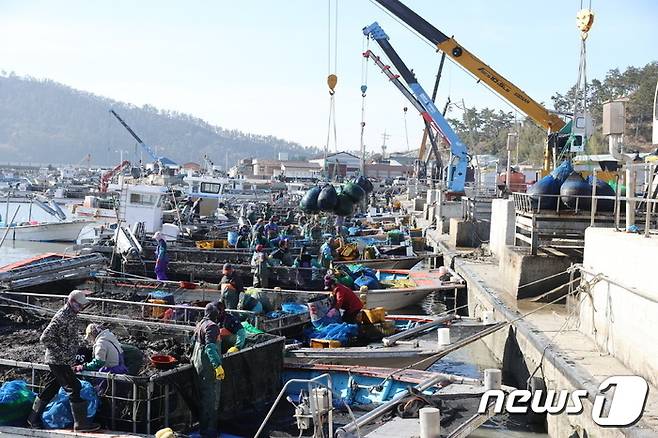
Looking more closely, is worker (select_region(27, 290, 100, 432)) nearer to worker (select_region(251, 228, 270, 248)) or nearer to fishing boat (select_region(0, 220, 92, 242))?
worker (select_region(251, 228, 270, 248))

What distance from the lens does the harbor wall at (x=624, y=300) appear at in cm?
855

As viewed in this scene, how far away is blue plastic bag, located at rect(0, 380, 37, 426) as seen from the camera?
806cm

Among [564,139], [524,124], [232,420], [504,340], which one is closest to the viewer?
[232,420]

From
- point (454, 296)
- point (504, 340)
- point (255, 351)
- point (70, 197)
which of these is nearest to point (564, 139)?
point (454, 296)

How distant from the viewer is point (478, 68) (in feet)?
97.5

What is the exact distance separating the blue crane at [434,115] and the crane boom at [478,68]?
21.9ft

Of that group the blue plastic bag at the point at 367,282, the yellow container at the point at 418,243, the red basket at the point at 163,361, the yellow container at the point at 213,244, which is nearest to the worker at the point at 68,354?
the red basket at the point at 163,361

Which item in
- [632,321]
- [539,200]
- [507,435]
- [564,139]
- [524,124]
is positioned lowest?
[507,435]

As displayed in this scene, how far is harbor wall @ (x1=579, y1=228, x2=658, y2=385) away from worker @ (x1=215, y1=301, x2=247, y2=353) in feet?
16.7

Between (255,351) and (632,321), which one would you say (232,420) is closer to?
(255,351)

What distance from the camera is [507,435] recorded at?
33.3 ft

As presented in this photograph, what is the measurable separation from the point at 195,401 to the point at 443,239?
2094 centimetres

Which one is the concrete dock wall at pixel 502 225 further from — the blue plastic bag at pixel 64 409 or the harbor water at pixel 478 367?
the blue plastic bag at pixel 64 409

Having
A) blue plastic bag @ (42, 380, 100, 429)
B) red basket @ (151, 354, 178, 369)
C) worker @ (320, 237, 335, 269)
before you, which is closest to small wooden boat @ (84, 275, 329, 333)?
red basket @ (151, 354, 178, 369)
